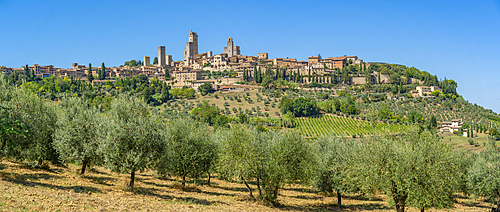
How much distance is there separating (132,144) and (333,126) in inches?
3231

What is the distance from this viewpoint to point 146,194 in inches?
793

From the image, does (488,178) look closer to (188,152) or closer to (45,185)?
(188,152)

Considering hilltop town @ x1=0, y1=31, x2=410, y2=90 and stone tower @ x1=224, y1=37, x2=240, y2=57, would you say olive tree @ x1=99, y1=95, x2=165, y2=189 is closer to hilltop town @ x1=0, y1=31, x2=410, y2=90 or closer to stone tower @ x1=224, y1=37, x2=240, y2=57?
hilltop town @ x1=0, y1=31, x2=410, y2=90

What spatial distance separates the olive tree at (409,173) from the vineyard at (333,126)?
61.7 metres

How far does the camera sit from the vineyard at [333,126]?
284 ft

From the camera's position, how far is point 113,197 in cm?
1730

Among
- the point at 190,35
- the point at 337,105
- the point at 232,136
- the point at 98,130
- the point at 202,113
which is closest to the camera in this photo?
the point at 98,130

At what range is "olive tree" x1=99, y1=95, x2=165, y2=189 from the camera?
63.4 feet

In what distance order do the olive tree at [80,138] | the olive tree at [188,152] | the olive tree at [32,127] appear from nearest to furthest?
the olive tree at [32,127]
the olive tree at [80,138]
the olive tree at [188,152]

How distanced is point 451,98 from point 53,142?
15485 centimetres

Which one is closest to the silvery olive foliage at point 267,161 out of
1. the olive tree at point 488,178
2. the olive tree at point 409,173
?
the olive tree at point 409,173

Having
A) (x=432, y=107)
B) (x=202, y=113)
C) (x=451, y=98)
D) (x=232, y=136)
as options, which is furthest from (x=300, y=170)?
(x=451, y=98)

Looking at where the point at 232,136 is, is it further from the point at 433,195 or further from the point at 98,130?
the point at 433,195

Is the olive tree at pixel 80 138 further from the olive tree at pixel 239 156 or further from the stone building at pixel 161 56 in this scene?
the stone building at pixel 161 56
